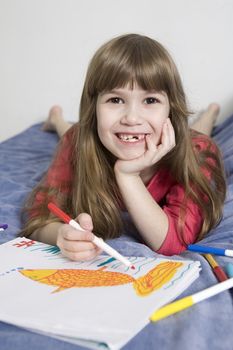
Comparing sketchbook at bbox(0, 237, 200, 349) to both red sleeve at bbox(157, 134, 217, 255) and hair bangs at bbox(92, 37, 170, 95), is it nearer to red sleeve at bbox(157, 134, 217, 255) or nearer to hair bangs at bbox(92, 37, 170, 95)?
red sleeve at bbox(157, 134, 217, 255)

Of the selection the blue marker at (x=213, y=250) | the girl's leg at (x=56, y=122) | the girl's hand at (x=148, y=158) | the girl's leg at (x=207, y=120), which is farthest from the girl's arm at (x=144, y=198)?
the girl's leg at (x=56, y=122)

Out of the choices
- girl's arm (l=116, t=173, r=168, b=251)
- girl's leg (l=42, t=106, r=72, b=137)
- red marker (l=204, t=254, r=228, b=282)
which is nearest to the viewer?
red marker (l=204, t=254, r=228, b=282)

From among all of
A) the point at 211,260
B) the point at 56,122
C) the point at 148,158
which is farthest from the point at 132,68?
the point at 56,122

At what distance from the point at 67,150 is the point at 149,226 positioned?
393 mm

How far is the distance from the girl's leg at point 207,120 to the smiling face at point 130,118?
61cm

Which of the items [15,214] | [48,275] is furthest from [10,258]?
[15,214]

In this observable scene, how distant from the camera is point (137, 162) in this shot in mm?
826

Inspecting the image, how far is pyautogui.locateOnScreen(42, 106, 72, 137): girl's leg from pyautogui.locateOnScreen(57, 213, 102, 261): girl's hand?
957mm

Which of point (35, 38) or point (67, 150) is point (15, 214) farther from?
point (35, 38)

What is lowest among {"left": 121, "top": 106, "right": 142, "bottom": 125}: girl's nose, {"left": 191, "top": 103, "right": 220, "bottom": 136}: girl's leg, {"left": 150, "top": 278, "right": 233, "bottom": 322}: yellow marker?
{"left": 191, "top": 103, "right": 220, "bottom": 136}: girl's leg

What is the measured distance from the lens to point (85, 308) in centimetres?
48

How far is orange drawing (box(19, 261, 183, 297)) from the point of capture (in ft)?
1.76

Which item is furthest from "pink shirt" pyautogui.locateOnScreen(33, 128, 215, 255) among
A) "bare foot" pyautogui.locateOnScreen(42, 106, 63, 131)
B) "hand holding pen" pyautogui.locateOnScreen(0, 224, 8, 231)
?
"bare foot" pyautogui.locateOnScreen(42, 106, 63, 131)

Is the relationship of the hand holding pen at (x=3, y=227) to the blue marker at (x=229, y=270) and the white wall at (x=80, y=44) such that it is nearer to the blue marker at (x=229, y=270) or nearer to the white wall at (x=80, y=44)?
the blue marker at (x=229, y=270)
